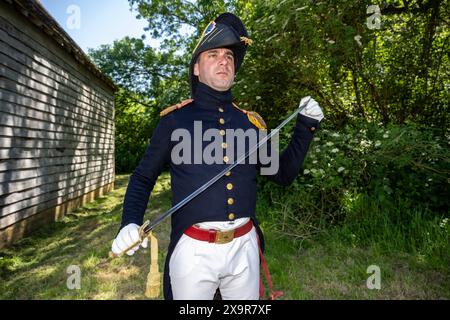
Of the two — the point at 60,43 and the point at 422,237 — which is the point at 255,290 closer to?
the point at 422,237

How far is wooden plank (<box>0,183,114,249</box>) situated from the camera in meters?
5.59

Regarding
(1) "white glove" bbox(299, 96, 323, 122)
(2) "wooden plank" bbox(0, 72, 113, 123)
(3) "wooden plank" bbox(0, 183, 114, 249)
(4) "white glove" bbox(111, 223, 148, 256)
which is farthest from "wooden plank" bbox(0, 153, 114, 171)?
(1) "white glove" bbox(299, 96, 323, 122)

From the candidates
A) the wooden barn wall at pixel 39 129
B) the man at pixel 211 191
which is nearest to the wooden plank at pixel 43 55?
the wooden barn wall at pixel 39 129

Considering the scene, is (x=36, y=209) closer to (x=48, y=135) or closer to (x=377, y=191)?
(x=48, y=135)

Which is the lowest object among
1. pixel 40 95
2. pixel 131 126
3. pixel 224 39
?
pixel 224 39

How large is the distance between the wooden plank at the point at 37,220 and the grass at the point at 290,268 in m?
0.17

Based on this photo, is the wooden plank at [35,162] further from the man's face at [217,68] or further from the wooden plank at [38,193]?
the man's face at [217,68]

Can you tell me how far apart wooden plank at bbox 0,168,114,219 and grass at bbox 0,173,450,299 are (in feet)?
2.07

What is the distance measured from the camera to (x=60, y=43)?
7250 millimetres

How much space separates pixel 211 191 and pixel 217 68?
0.71 meters

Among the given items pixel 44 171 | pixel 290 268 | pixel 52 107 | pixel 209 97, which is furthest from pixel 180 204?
pixel 52 107

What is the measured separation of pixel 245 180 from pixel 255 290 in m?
0.61

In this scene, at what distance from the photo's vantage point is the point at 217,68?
79.0 inches

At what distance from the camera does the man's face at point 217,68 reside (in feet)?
6.59
